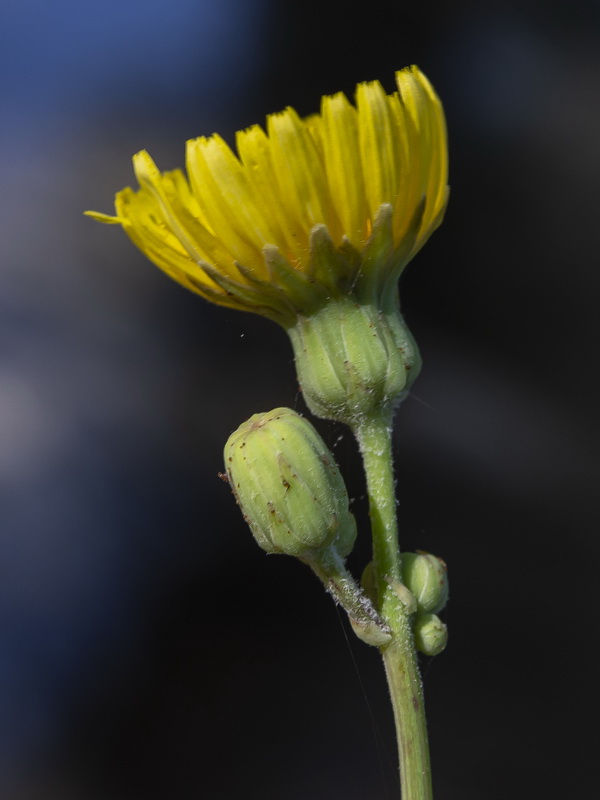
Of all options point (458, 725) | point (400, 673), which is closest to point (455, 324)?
point (458, 725)

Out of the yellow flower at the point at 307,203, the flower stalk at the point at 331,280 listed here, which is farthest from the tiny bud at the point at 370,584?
the yellow flower at the point at 307,203

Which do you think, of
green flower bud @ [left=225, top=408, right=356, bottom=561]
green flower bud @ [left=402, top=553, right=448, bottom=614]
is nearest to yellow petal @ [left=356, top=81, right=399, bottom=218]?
green flower bud @ [left=225, top=408, right=356, bottom=561]

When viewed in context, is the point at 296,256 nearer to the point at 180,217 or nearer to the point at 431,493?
the point at 180,217

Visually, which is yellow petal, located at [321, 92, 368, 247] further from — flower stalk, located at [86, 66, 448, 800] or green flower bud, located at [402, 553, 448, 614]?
green flower bud, located at [402, 553, 448, 614]

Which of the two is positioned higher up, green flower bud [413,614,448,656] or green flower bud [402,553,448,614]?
green flower bud [402,553,448,614]

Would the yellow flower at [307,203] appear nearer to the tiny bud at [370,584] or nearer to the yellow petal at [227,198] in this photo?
the yellow petal at [227,198]

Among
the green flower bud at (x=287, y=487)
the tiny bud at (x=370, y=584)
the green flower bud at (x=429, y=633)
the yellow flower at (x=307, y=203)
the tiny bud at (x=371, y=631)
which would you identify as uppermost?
the yellow flower at (x=307, y=203)
